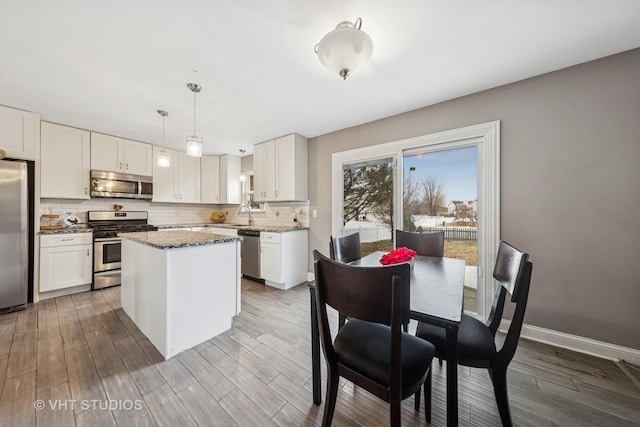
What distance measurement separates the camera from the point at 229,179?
4.76 meters

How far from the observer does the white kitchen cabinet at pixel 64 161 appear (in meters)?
3.07

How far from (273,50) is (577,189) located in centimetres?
277

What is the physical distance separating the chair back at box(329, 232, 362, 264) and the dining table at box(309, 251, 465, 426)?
0.66 ft

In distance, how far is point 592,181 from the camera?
186 centimetres

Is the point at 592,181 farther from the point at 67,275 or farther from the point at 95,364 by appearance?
the point at 67,275

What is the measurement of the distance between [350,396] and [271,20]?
8.24ft

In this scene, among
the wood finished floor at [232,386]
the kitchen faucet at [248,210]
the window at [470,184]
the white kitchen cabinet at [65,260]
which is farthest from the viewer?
the kitchen faucet at [248,210]

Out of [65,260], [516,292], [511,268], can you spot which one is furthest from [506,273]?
[65,260]

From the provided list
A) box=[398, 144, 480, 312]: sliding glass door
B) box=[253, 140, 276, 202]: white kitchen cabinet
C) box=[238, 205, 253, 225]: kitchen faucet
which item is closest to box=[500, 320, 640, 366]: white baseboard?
box=[398, 144, 480, 312]: sliding glass door

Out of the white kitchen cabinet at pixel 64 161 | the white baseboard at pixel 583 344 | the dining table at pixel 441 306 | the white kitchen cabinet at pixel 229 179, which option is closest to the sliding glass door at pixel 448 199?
the white baseboard at pixel 583 344

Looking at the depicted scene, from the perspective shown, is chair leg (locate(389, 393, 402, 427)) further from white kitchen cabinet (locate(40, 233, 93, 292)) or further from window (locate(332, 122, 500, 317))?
white kitchen cabinet (locate(40, 233, 93, 292))

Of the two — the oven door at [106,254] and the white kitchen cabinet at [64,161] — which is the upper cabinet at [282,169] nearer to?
the oven door at [106,254]

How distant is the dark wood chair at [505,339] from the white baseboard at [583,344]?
3.91 ft

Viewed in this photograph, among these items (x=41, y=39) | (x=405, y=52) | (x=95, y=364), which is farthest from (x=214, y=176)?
(x=405, y=52)
